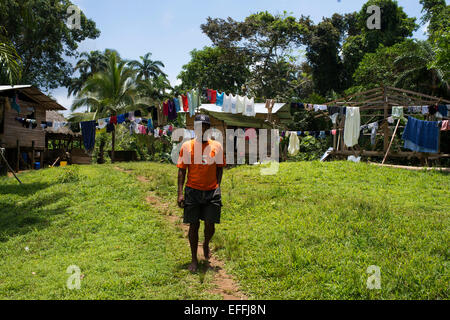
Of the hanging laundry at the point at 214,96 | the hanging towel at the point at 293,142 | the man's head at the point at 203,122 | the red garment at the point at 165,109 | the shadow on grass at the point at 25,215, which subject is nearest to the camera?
the man's head at the point at 203,122

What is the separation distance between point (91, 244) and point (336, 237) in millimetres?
4171

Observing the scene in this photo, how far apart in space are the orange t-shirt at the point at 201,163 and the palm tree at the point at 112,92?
1811cm

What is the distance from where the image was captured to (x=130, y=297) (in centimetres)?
371

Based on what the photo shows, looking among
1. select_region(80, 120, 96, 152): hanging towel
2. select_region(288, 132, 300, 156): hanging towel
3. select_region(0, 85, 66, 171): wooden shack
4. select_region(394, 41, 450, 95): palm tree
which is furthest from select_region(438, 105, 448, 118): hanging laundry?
select_region(0, 85, 66, 171): wooden shack

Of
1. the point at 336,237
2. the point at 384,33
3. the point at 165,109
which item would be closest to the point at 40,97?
the point at 165,109

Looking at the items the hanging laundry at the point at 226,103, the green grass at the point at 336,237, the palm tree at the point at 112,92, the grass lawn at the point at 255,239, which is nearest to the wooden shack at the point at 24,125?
the palm tree at the point at 112,92

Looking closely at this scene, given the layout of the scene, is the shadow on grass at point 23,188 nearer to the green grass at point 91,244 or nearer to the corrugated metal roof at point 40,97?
the green grass at point 91,244

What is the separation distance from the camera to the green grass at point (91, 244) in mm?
3994

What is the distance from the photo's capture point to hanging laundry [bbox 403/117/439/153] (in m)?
12.6

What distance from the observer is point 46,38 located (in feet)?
79.3

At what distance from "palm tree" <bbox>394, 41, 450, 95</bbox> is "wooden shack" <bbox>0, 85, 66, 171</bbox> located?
1904 centimetres

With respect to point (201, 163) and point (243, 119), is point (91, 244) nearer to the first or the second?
point (201, 163)
